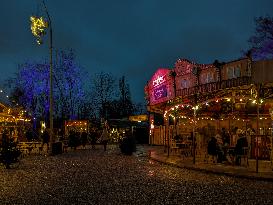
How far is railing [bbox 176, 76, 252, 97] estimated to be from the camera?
2309 cm

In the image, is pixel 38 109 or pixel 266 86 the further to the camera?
pixel 38 109

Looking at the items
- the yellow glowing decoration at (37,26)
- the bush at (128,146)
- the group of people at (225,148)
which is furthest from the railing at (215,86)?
the yellow glowing decoration at (37,26)

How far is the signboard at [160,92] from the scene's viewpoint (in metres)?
32.7

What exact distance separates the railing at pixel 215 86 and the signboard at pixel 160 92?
101 inches

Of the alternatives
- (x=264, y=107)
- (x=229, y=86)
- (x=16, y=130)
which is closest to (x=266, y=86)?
(x=229, y=86)

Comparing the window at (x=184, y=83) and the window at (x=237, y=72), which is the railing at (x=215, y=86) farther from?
the window at (x=184, y=83)

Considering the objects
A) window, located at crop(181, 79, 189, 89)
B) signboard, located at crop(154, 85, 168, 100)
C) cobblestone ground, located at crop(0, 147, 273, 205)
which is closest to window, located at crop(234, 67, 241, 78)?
window, located at crop(181, 79, 189, 89)

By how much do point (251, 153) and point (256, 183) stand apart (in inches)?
409

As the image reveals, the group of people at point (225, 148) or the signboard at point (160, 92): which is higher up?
the signboard at point (160, 92)

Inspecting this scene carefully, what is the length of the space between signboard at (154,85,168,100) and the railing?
8.39 feet

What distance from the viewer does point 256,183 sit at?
15.5 metres

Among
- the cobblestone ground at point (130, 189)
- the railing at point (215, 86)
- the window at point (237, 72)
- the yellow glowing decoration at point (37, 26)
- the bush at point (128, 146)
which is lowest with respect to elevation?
the cobblestone ground at point (130, 189)

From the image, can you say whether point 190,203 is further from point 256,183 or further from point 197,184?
point 256,183

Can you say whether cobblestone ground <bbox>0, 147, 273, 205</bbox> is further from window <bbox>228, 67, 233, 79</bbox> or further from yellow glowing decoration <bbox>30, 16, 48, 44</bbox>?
yellow glowing decoration <bbox>30, 16, 48, 44</bbox>
